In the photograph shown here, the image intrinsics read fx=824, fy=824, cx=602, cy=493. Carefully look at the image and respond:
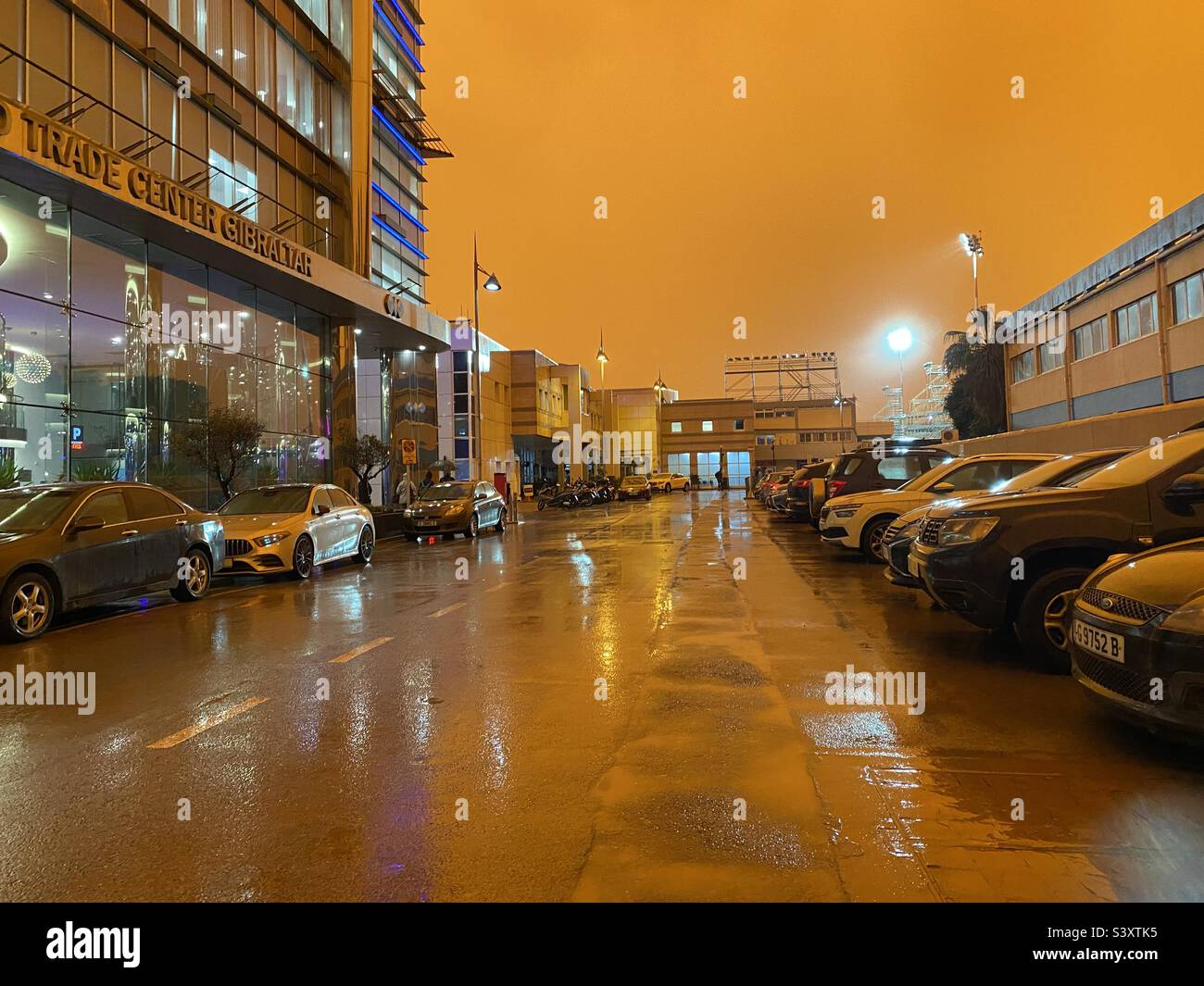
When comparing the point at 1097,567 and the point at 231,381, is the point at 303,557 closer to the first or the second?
the point at 231,381

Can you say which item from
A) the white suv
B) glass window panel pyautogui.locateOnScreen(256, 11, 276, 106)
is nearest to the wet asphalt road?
the white suv

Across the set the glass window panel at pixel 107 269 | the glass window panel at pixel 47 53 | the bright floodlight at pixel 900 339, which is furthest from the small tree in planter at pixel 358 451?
the bright floodlight at pixel 900 339

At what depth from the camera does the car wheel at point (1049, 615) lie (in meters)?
6.51

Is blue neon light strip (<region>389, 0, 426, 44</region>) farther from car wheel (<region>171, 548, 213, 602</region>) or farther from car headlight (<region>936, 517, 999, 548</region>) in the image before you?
car headlight (<region>936, 517, 999, 548</region>)

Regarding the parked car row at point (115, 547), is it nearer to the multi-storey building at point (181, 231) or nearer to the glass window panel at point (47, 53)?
the multi-storey building at point (181, 231)

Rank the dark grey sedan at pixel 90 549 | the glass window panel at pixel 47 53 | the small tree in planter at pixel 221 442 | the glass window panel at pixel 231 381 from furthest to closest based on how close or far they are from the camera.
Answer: the glass window panel at pixel 231 381 → the small tree in planter at pixel 221 442 → the glass window panel at pixel 47 53 → the dark grey sedan at pixel 90 549

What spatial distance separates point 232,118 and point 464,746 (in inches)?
929

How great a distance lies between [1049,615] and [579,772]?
4.27 meters

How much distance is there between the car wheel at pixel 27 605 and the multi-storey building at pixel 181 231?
338 inches

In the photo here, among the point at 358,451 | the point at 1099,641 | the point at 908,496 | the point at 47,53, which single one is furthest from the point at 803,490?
the point at 47,53

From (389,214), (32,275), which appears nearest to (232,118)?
(32,275)

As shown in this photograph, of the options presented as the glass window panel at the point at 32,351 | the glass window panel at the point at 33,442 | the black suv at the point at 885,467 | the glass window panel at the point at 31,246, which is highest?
the glass window panel at the point at 31,246
